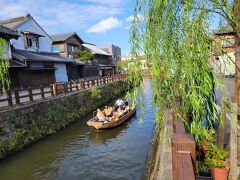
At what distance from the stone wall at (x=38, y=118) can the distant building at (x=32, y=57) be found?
6.68 m

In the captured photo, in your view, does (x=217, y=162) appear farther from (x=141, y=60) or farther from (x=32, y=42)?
(x=32, y=42)

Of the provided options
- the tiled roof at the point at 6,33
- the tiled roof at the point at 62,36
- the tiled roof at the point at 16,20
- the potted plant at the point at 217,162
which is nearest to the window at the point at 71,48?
the tiled roof at the point at 62,36

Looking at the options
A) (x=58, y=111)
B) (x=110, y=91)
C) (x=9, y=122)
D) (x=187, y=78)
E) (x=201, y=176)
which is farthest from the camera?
(x=110, y=91)

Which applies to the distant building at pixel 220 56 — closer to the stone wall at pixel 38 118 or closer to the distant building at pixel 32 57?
the stone wall at pixel 38 118

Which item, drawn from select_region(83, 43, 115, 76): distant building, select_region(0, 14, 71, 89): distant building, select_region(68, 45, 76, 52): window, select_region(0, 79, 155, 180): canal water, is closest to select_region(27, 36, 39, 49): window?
select_region(0, 14, 71, 89): distant building

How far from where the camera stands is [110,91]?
82.3 ft

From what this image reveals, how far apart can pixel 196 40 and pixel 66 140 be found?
10054 millimetres

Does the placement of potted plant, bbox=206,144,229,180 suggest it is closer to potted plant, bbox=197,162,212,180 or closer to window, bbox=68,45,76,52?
potted plant, bbox=197,162,212,180

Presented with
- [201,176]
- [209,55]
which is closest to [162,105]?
[209,55]

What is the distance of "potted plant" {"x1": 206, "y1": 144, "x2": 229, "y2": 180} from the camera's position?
11.9ft

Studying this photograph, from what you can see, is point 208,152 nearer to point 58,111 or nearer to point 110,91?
point 58,111

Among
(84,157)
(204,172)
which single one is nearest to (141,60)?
(204,172)

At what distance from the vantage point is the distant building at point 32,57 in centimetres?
2034

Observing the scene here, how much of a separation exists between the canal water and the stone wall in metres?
0.46
